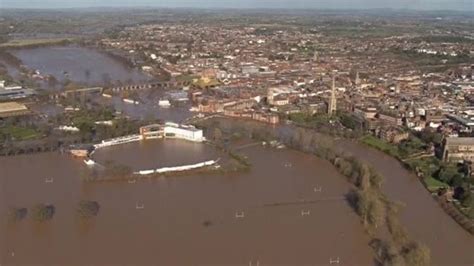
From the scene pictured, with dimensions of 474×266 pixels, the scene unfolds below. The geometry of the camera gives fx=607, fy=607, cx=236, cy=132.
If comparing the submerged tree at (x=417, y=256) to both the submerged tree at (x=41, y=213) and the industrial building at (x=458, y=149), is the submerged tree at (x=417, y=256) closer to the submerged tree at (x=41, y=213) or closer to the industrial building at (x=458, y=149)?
the submerged tree at (x=41, y=213)

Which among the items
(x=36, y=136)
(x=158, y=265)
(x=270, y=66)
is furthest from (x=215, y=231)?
(x=270, y=66)

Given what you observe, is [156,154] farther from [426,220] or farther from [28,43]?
[28,43]

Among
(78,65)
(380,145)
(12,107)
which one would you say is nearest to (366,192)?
(380,145)

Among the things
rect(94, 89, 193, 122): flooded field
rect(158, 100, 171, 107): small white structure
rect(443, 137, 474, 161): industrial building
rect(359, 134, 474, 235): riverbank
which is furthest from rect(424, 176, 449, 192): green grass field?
rect(158, 100, 171, 107): small white structure

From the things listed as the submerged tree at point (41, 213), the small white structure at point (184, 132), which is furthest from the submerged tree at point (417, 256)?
the small white structure at point (184, 132)

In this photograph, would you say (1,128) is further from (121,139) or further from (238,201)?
(238,201)

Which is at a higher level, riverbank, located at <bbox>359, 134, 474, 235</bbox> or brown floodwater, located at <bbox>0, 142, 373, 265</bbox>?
brown floodwater, located at <bbox>0, 142, 373, 265</bbox>

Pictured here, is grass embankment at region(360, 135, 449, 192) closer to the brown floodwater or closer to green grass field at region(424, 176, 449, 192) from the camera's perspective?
green grass field at region(424, 176, 449, 192)
